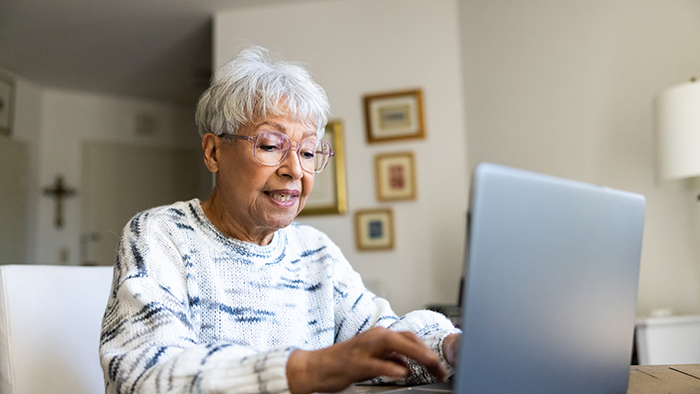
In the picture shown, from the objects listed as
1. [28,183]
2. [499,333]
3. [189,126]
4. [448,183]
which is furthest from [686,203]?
[28,183]

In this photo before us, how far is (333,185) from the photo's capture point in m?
3.34

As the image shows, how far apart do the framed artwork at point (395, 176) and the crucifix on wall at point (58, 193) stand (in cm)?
306

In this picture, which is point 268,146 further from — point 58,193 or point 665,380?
point 58,193

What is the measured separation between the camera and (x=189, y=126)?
18.2ft

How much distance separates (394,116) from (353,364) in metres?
2.77

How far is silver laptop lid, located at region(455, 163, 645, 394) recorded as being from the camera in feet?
1.62

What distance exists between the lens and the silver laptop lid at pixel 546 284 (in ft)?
1.62

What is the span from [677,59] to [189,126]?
4298mm

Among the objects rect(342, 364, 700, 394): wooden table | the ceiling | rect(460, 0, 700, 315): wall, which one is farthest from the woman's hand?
the ceiling

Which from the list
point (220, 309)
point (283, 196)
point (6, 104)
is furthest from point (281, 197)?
point (6, 104)

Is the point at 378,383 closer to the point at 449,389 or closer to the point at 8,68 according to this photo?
the point at 449,389

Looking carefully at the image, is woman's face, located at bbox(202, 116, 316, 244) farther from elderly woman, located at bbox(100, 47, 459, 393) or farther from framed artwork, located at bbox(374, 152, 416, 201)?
framed artwork, located at bbox(374, 152, 416, 201)

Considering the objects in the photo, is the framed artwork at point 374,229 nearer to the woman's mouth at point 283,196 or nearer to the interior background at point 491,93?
the interior background at point 491,93

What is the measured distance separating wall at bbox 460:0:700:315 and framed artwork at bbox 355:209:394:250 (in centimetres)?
60
